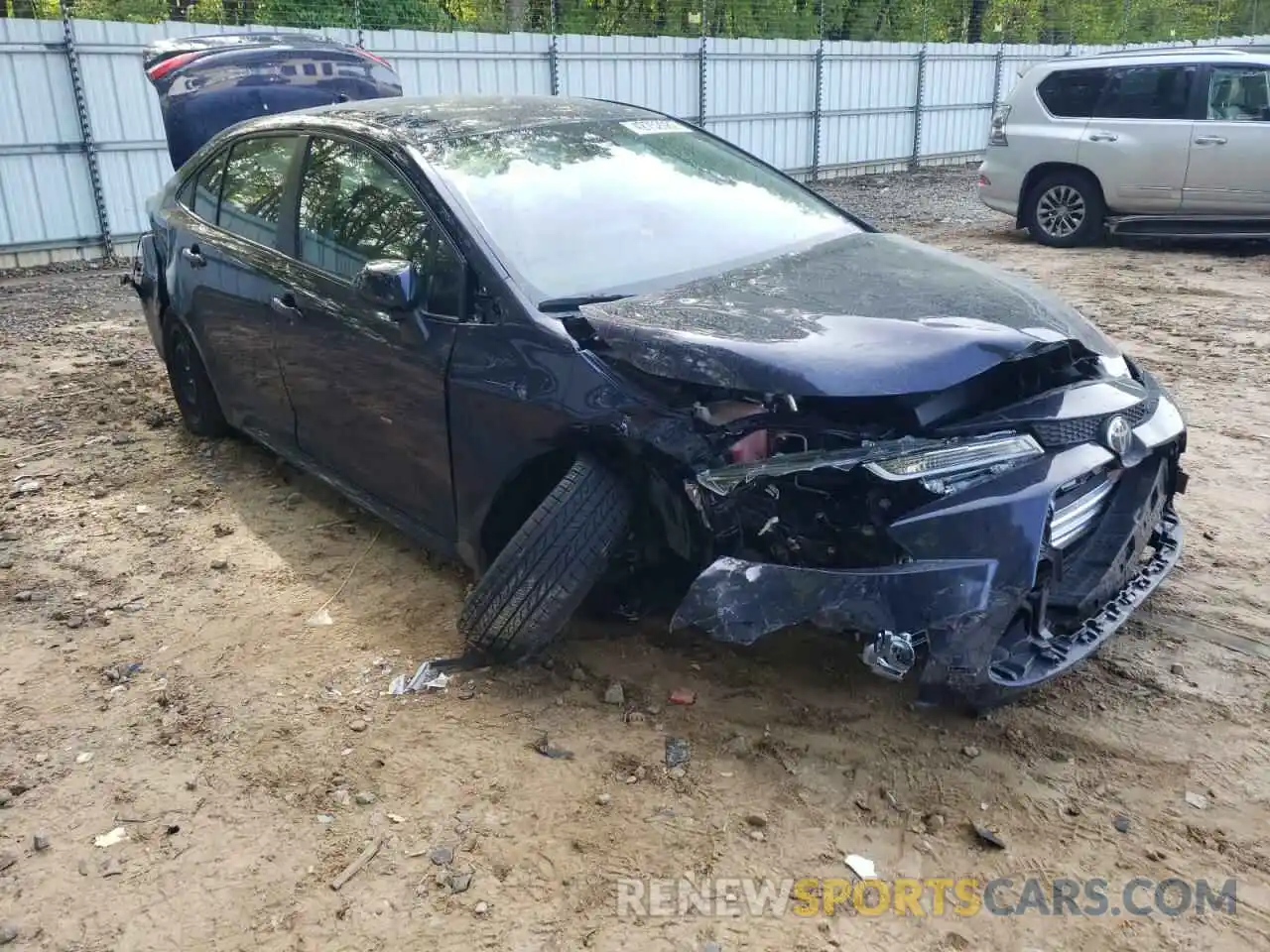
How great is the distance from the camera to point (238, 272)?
4.41 meters

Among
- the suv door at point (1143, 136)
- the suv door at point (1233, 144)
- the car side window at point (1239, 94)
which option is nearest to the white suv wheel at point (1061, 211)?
the suv door at point (1143, 136)

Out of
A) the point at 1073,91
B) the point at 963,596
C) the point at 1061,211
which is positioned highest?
the point at 1073,91

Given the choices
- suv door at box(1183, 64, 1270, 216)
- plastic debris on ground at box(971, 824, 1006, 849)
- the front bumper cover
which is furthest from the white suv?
plastic debris on ground at box(971, 824, 1006, 849)

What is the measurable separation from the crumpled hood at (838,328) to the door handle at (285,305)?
4.58 ft

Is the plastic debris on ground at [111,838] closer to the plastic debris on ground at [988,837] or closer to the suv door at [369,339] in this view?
the suv door at [369,339]

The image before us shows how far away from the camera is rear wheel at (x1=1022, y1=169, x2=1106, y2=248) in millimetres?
10367

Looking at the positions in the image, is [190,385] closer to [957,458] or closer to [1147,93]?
[957,458]

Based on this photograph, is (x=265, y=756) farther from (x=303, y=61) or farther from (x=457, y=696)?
(x=303, y=61)

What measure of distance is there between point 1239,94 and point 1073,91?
1418 millimetres

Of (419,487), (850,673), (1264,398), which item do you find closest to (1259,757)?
(850,673)

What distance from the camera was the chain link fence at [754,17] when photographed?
1258cm

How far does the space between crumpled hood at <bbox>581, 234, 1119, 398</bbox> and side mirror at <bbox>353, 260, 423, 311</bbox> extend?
0.57 m

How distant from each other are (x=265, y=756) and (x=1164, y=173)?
9641 millimetres

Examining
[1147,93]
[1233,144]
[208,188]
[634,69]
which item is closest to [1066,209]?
[1147,93]
